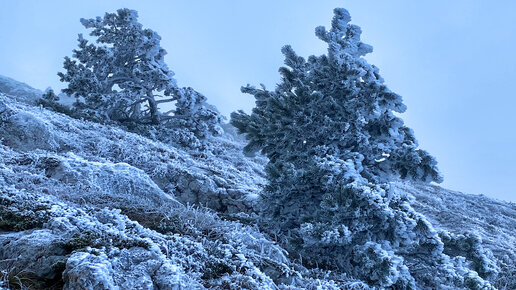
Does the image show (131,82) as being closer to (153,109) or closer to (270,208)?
(153,109)

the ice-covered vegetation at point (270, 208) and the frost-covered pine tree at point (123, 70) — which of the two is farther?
the frost-covered pine tree at point (123, 70)

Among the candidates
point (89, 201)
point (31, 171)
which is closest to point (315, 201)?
point (89, 201)

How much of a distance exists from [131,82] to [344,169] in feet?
66.3

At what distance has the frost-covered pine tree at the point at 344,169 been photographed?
7461mm

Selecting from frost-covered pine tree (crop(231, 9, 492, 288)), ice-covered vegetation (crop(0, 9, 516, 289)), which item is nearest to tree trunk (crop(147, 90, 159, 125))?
ice-covered vegetation (crop(0, 9, 516, 289))

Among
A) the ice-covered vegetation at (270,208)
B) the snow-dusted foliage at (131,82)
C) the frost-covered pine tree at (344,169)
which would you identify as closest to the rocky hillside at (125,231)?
the ice-covered vegetation at (270,208)

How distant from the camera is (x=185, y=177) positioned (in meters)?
12.7

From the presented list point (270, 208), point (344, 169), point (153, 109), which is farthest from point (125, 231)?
point (153, 109)

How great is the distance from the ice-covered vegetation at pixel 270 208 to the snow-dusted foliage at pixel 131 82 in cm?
821

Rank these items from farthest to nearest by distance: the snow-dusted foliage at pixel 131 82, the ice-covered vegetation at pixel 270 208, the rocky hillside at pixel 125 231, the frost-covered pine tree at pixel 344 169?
the snow-dusted foliage at pixel 131 82 < the frost-covered pine tree at pixel 344 169 < the ice-covered vegetation at pixel 270 208 < the rocky hillside at pixel 125 231

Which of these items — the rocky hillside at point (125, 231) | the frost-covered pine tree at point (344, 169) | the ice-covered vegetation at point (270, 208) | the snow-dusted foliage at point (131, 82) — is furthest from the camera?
the snow-dusted foliage at point (131, 82)

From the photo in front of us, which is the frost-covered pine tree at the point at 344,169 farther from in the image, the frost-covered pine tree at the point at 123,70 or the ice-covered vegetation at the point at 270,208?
the frost-covered pine tree at the point at 123,70

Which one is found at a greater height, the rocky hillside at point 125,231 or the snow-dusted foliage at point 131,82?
the snow-dusted foliage at point 131,82

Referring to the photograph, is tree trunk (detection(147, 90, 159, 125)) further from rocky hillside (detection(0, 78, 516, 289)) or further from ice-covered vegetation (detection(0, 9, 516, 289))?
rocky hillside (detection(0, 78, 516, 289))
